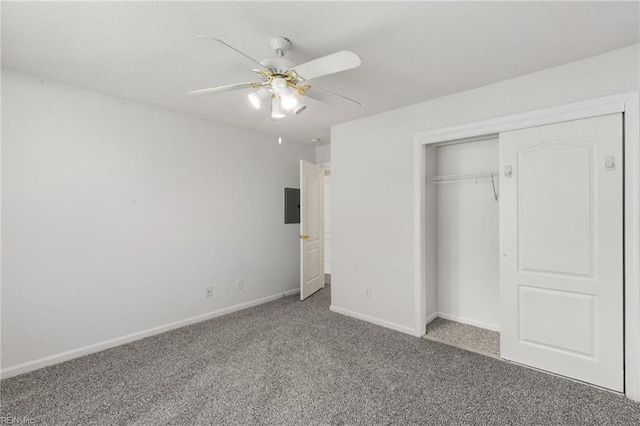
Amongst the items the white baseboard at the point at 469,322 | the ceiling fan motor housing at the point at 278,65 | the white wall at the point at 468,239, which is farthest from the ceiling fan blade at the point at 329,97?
the white baseboard at the point at 469,322

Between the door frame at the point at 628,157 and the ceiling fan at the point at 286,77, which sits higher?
the ceiling fan at the point at 286,77

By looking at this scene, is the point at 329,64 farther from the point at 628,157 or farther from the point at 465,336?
the point at 465,336

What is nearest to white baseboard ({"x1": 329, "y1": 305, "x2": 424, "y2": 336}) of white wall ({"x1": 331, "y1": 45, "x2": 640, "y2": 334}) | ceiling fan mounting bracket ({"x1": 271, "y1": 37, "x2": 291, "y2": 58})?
white wall ({"x1": 331, "y1": 45, "x2": 640, "y2": 334})

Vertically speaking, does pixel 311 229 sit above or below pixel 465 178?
below

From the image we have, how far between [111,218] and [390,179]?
2904 millimetres

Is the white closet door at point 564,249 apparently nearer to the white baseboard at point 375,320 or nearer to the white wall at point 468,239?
the white wall at point 468,239

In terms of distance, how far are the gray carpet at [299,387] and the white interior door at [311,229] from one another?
1.47m

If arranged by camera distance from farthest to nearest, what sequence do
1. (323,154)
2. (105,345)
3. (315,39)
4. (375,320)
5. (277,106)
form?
(323,154) → (375,320) → (105,345) → (277,106) → (315,39)

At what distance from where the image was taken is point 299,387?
230 cm

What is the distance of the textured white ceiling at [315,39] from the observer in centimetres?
172

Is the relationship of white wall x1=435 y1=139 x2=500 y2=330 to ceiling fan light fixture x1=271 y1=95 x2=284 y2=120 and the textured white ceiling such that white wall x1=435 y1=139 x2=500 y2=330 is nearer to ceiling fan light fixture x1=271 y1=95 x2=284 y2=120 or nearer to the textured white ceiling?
the textured white ceiling

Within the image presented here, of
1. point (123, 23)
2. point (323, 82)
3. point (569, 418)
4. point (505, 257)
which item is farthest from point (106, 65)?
point (569, 418)

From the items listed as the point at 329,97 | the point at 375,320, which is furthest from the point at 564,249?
the point at 329,97

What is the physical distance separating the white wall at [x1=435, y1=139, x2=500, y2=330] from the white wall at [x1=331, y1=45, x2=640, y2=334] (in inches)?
25.0
